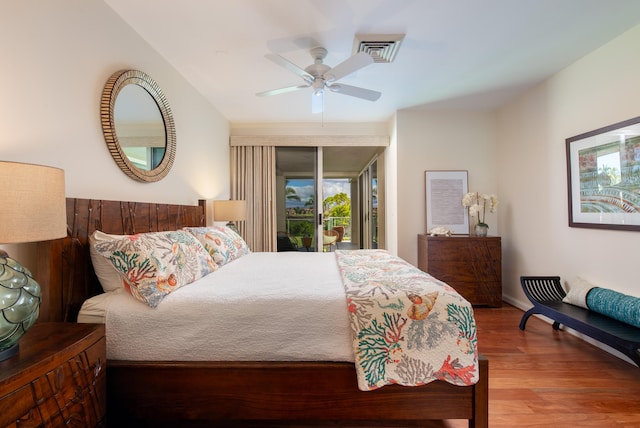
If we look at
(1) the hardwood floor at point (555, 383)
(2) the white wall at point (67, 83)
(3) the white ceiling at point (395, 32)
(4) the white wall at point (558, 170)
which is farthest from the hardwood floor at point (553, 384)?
(3) the white ceiling at point (395, 32)

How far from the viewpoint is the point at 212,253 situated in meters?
2.26

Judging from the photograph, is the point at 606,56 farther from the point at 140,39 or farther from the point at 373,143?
the point at 140,39

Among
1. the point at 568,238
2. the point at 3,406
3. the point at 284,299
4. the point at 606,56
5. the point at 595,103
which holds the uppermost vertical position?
the point at 606,56

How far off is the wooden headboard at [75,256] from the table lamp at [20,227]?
41 cm

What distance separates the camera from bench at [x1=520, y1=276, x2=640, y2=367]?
189 cm

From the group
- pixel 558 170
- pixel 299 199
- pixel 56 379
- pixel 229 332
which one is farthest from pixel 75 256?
pixel 558 170

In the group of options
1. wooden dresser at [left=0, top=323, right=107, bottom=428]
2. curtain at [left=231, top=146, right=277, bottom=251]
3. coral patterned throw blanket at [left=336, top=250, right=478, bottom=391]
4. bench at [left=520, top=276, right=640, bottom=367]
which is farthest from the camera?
curtain at [left=231, top=146, right=277, bottom=251]

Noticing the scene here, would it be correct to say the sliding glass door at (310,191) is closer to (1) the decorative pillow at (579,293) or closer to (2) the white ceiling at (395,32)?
(2) the white ceiling at (395,32)

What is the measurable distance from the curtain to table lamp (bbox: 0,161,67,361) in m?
3.39

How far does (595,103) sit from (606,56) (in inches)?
14.1

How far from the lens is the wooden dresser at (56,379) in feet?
2.85

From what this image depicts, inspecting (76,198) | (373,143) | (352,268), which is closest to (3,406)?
(76,198)

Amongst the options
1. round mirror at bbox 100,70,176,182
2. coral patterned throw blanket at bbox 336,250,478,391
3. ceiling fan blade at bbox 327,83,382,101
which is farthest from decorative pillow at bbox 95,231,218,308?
ceiling fan blade at bbox 327,83,382,101

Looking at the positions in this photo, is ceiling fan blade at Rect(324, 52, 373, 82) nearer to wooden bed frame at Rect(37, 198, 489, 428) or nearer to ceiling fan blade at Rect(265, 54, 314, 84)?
ceiling fan blade at Rect(265, 54, 314, 84)
